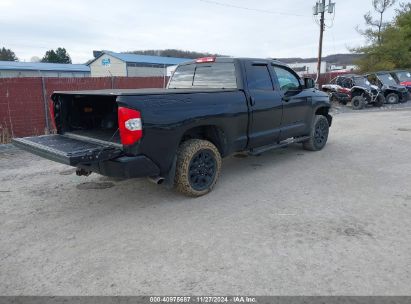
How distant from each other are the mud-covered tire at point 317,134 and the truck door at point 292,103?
1.16ft

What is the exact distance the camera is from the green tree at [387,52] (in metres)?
26.7

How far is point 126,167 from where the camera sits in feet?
12.6

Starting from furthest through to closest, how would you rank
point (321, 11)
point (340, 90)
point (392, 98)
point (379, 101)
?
point (321, 11) → point (392, 98) → point (340, 90) → point (379, 101)

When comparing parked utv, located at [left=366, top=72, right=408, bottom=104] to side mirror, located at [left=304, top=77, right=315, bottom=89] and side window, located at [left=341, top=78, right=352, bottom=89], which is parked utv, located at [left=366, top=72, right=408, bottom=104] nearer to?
side window, located at [left=341, top=78, right=352, bottom=89]

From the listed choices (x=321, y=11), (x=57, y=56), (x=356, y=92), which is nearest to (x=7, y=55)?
(x=57, y=56)

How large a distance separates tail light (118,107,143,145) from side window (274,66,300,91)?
3.20 m

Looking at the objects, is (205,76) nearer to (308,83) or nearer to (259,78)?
(259,78)

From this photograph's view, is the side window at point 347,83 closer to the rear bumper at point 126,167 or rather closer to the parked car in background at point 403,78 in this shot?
the parked car in background at point 403,78

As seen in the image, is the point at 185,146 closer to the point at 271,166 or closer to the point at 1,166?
the point at 271,166

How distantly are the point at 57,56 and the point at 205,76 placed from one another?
90.4 metres

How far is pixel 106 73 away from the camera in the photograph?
5088 cm

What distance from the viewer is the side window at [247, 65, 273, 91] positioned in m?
5.45

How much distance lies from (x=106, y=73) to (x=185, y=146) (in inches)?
1959

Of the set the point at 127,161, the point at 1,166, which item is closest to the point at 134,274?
the point at 127,161
